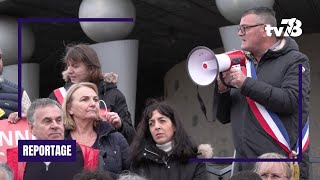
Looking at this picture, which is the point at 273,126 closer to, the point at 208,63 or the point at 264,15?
the point at 208,63

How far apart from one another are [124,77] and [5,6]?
215 cm

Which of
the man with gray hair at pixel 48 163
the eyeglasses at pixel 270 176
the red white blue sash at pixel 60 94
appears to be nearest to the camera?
the man with gray hair at pixel 48 163

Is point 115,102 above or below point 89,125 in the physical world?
above

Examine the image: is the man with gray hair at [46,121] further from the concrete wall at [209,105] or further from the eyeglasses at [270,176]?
the concrete wall at [209,105]

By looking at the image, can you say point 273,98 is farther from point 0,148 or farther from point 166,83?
point 166,83

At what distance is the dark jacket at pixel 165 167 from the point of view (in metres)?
4.27

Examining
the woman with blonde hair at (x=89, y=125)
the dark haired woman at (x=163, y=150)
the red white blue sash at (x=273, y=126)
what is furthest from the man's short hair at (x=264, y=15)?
the woman with blonde hair at (x=89, y=125)

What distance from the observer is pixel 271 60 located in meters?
4.16

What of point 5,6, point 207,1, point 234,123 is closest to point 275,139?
point 234,123

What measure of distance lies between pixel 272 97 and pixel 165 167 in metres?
0.82

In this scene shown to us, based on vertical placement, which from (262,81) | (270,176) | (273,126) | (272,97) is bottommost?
(270,176)

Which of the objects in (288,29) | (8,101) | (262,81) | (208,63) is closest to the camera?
(262,81)

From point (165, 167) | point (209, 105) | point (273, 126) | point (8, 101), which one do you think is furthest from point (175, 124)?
point (209, 105)

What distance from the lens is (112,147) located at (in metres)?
4.46
